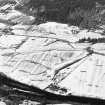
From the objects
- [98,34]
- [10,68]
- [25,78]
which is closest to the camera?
[25,78]

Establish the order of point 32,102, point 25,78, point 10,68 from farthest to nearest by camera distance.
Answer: point 10,68 → point 25,78 → point 32,102

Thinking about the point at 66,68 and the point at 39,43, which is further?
the point at 39,43

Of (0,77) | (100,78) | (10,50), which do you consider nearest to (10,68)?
(0,77)

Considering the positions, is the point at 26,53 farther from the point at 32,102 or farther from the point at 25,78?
the point at 32,102

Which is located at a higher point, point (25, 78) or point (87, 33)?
point (87, 33)

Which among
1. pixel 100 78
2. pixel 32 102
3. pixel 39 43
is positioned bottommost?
pixel 32 102

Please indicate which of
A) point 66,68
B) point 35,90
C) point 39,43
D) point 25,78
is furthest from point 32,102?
point 39,43
